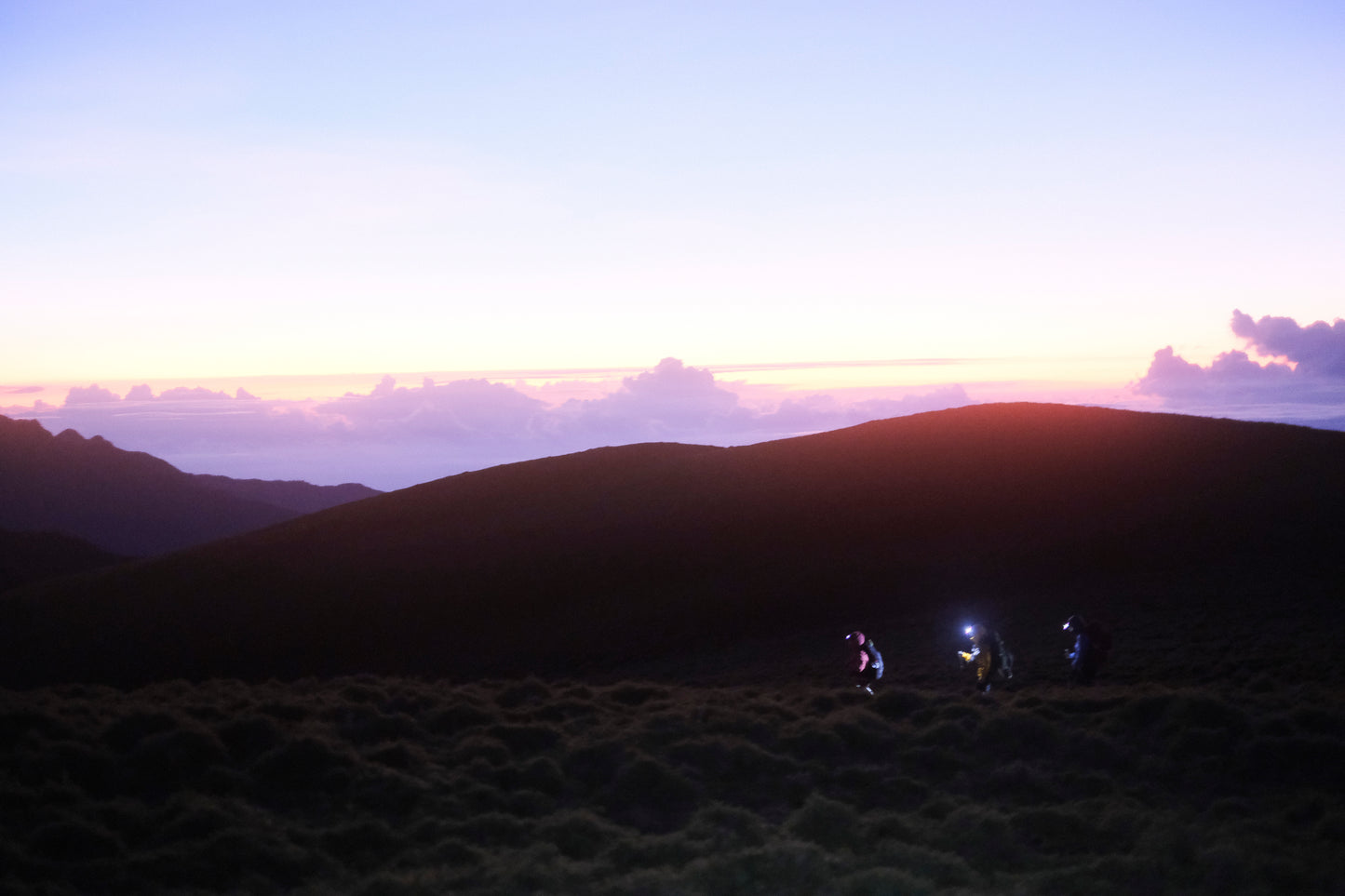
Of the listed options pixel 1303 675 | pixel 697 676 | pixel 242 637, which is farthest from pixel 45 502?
pixel 1303 675

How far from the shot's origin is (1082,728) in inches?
412

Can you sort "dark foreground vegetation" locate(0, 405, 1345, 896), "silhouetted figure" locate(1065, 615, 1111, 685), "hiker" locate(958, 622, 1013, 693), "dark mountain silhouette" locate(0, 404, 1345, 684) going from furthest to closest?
"dark mountain silhouette" locate(0, 404, 1345, 684)
"silhouetted figure" locate(1065, 615, 1111, 685)
"hiker" locate(958, 622, 1013, 693)
"dark foreground vegetation" locate(0, 405, 1345, 896)

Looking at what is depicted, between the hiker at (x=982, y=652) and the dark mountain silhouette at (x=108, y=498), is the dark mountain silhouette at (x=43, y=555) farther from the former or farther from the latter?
the dark mountain silhouette at (x=108, y=498)

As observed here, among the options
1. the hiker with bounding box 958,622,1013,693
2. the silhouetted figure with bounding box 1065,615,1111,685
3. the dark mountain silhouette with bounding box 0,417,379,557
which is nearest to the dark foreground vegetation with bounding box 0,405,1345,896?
the silhouetted figure with bounding box 1065,615,1111,685

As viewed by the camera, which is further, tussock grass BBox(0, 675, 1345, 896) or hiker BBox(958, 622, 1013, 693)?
hiker BBox(958, 622, 1013, 693)

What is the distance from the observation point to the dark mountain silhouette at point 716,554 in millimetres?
26953

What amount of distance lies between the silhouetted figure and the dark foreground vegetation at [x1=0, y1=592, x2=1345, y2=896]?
1870 millimetres

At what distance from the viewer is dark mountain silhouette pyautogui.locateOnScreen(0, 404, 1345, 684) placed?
2695 cm

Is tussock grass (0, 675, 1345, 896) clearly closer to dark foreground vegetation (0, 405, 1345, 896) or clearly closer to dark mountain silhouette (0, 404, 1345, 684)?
dark foreground vegetation (0, 405, 1345, 896)

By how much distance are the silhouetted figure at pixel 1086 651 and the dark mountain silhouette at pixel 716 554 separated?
862 centimetres

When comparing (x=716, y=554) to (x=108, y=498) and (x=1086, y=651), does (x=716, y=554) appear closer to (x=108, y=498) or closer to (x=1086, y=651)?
(x=1086, y=651)

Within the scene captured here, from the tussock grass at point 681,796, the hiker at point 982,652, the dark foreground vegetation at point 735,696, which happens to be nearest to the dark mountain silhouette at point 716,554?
the dark foreground vegetation at point 735,696

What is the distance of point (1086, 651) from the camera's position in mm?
15273

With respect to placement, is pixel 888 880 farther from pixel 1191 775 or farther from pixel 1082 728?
pixel 1082 728
